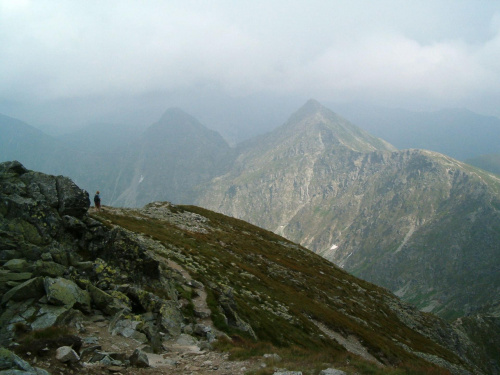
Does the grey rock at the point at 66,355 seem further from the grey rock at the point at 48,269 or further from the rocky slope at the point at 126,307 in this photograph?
the grey rock at the point at 48,269

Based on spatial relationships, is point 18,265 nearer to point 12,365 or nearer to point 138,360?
point 12,365

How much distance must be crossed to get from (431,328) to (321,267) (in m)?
30.3

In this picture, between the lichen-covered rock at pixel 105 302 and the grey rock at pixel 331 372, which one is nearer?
the grey rock at pixel 331 372

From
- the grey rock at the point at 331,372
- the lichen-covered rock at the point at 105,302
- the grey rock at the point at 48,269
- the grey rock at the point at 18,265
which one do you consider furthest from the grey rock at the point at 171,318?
the grey rock at the point at 331,372

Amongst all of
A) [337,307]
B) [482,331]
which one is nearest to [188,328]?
[337,307]

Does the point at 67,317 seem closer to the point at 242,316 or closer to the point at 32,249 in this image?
the point at 32,249

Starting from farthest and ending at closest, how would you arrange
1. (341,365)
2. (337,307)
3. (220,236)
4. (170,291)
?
(220,236) < (337,307) < (170,291) < (341,365)

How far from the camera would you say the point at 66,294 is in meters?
15.7

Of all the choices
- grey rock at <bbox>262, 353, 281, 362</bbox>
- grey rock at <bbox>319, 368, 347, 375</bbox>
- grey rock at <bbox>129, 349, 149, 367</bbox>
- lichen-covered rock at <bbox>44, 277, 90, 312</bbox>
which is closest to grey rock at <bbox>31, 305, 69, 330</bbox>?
lichen-covered rock at <bbox>44, 277, 90, 312</bbox>

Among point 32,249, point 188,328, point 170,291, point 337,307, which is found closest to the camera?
point 32,249

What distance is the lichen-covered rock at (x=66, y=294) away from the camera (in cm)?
1524

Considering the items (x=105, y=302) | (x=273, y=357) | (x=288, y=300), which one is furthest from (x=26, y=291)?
(x=288, y=300)

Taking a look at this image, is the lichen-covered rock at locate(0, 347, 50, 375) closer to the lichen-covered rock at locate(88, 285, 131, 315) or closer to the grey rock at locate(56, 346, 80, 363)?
the grey rock at locate(56, 346, 80, 363)

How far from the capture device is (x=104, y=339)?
14883 millimetres
